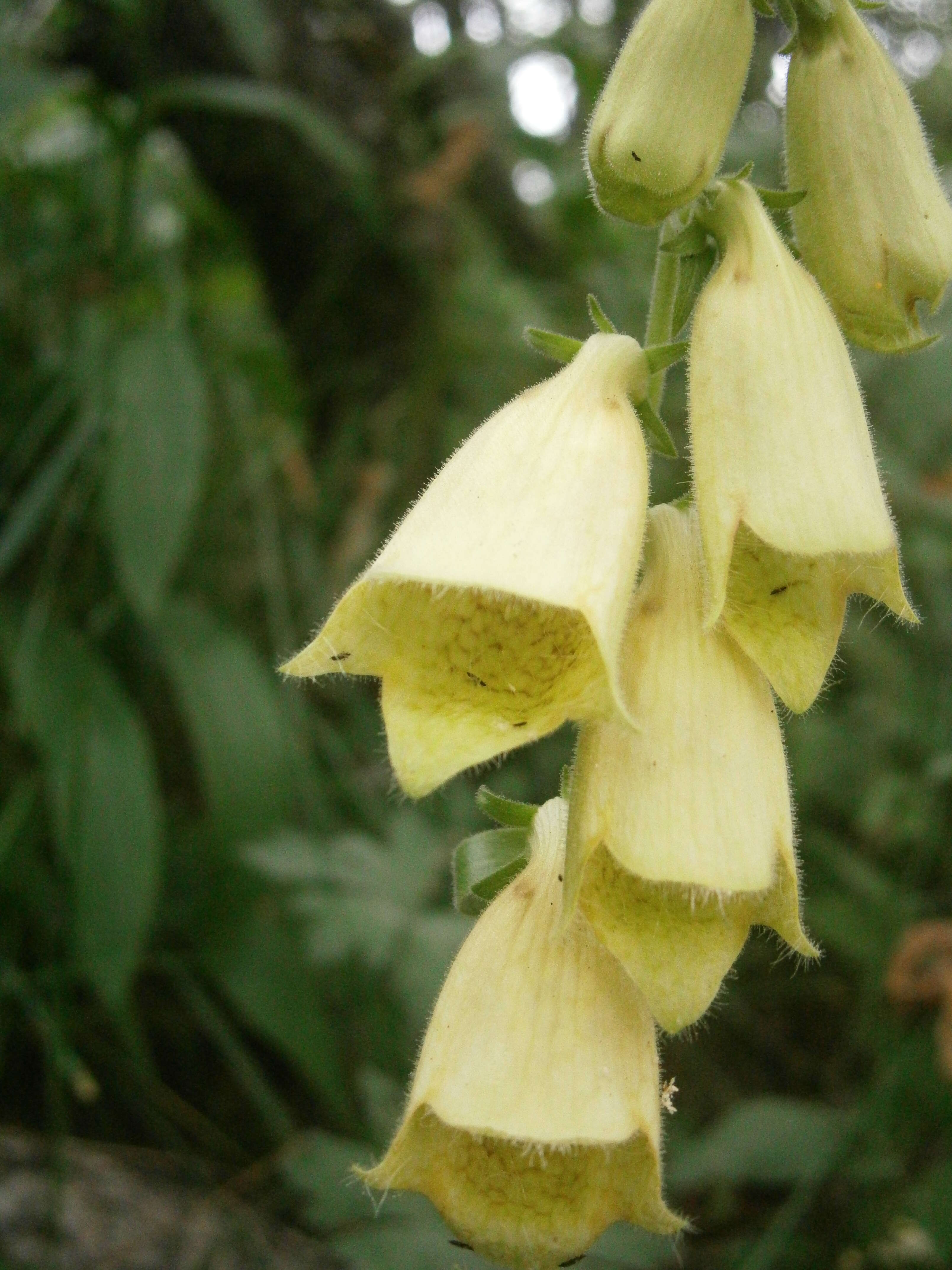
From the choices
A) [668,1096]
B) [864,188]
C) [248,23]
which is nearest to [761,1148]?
[668,1096]

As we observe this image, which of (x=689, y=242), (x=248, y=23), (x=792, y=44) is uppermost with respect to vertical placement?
(x=248, y=23)

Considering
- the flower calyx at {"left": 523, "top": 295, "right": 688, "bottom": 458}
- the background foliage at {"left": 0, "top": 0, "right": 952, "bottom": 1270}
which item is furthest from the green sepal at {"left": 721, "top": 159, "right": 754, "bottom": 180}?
the background foliage at {"left": 0, "top": 0, "right": 952, "bottom": 1270}

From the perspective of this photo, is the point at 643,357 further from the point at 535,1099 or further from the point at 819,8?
the point at 535,1099

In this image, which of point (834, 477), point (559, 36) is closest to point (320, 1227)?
point (834, 477)

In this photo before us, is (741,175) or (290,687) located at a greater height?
(741,175)

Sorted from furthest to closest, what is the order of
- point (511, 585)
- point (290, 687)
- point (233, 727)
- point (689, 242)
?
point (290, 687), point (233, 727), point (689, 242), point (511, 585)

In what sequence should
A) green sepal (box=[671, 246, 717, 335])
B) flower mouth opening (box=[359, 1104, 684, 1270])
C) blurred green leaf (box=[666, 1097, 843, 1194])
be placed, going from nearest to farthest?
flower mouth opening (box=[359, 1104, 684, 1270]) → green sepal (box=[671, 246, 717, 335]) → blurred green leaf (box=[666, 1097, 843, 1194])

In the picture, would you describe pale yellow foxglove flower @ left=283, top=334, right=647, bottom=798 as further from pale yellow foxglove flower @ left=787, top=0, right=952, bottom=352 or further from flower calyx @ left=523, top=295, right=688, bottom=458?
pale yellow foxglove flower @ left=787, top=0, right=952, bottom=352

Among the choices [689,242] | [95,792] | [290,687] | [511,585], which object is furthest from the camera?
[290,687]
